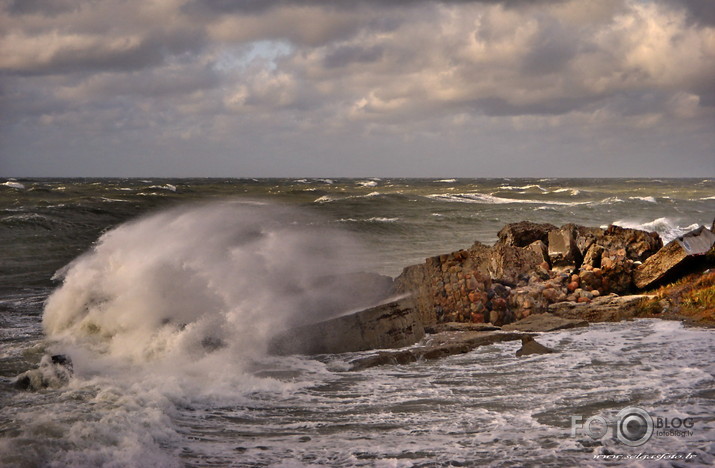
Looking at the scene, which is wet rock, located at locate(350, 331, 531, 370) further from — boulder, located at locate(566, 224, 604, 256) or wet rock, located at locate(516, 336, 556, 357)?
boulder, located at locate(566, 224, 604, 256)

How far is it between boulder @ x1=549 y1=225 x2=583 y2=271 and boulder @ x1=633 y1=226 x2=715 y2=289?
1.50 m

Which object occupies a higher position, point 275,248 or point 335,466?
point 275,248

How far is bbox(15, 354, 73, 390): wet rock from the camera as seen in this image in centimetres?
724

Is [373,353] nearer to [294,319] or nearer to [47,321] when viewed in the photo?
[294,319]

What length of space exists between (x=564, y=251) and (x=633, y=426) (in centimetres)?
841

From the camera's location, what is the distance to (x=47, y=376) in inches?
289

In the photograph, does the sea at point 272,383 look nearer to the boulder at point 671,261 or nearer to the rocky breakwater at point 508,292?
the rocky breakwater at point 508,292

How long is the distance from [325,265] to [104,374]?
6625mm

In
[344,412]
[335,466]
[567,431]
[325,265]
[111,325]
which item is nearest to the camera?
[335,466]

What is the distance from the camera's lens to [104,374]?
7.80 meters

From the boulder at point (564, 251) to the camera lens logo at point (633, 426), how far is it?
24.3 feet

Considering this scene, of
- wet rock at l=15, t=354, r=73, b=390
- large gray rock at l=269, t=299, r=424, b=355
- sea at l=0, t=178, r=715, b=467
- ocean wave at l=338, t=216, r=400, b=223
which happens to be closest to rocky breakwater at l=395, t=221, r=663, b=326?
large gray rock at l=269, t=299, r=424, b=355

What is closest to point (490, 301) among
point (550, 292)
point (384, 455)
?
point (550, 292)

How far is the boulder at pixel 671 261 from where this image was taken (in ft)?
39.5
